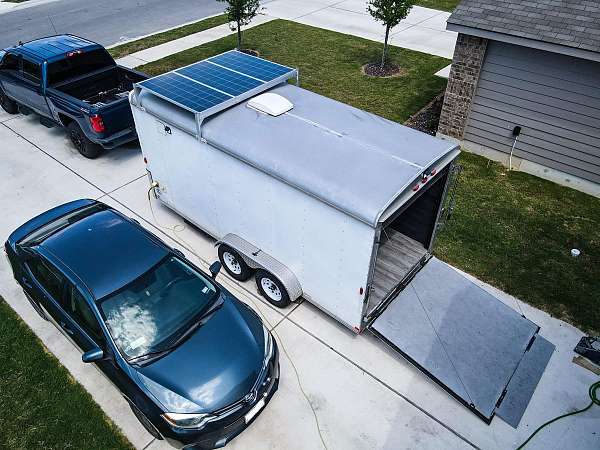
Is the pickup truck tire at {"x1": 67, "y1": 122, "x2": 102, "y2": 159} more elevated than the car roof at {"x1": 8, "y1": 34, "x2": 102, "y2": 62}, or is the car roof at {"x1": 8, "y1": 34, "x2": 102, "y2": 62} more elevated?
the car roof at {"x1": 8, "y1": 34, "x2": 102, "y2": 62}

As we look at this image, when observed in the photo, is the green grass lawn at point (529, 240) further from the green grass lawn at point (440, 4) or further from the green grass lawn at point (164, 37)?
the green grass lawn at point (440, 4)

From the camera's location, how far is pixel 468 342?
6.60 metres

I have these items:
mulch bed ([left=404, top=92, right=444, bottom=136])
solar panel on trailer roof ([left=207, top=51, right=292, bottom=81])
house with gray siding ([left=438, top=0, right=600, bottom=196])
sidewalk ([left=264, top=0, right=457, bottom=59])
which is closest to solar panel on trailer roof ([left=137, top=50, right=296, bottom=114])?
solar panel on trailer roof ([left=207, top=51, right=292, bottom=81])

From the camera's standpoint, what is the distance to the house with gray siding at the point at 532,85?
8938mm

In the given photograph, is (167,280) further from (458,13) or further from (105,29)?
(105,29)

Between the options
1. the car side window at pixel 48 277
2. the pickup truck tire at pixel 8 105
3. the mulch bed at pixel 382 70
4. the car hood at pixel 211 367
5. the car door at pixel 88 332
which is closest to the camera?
the car hood at pixel 211 367

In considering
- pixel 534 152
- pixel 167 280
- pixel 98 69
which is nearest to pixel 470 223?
pixel 534 152

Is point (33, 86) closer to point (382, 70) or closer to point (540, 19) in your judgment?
point (382, 70)

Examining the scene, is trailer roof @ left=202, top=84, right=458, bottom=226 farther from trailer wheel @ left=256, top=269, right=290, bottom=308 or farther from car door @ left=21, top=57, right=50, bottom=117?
car door @ left=21, top=57, right=50, bottom=117

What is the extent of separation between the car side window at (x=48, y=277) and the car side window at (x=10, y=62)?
703cm

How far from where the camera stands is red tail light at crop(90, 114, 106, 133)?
9672 millimetres

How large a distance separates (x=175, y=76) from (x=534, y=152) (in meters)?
8.05

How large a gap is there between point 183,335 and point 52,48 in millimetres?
8697

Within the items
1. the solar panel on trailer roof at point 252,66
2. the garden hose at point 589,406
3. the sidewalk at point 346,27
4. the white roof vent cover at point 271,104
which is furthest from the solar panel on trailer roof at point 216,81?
the sidewalk at point 346,27
